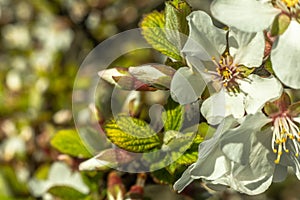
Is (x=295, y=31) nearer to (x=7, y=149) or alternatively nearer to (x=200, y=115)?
(x=200, y=115)

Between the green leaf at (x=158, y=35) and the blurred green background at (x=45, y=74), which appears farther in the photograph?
the blurred green background at (x=45, y=74)

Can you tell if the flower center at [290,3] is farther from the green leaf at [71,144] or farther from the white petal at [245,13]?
the green leaf at [71,144]

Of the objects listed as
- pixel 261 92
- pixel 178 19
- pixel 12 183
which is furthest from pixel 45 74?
pixel 261 92

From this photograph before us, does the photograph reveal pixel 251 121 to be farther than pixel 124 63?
No

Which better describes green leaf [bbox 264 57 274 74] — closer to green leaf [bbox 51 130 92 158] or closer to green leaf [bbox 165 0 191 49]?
green leaf [bbox 165 0 191 49]

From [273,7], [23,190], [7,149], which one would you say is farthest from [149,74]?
[7,149]

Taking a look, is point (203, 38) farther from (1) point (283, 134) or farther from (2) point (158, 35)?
(1) point (283, 134)

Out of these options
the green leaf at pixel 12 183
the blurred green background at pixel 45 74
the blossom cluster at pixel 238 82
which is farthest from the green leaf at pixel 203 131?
the green leaf at pixel 12 183
